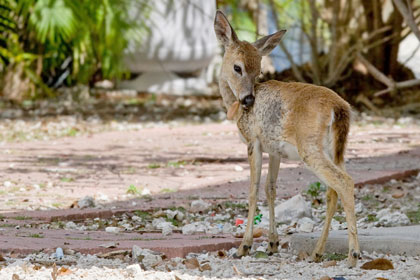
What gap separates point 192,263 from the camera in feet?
14.0

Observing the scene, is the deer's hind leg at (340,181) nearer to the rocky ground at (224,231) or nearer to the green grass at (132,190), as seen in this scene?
the rocky ground at (224,231)

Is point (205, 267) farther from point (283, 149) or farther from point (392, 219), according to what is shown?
point (392, 219)

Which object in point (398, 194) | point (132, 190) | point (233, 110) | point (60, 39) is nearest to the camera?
point (233, 110)

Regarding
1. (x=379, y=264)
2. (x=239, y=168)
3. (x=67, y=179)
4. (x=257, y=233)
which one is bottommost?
(x=67, y=179)

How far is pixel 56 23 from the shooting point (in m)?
13.4

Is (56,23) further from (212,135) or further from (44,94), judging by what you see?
(212,135)

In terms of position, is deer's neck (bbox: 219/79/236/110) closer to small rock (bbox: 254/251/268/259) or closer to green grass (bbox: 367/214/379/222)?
small rock (bbox: 254/251/268/259)

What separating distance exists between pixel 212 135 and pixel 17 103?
432 centimetres

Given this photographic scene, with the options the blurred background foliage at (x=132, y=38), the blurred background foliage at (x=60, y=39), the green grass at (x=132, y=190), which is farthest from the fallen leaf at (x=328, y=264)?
the blurred background foliage at (x=60, y=39)

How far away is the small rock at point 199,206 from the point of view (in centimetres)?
608

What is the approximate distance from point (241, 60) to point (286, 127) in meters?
0.60

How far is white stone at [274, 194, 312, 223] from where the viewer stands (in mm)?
5707

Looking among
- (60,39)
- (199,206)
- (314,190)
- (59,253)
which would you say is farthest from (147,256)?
(60,39)

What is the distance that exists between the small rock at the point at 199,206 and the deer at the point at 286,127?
3.94ft
